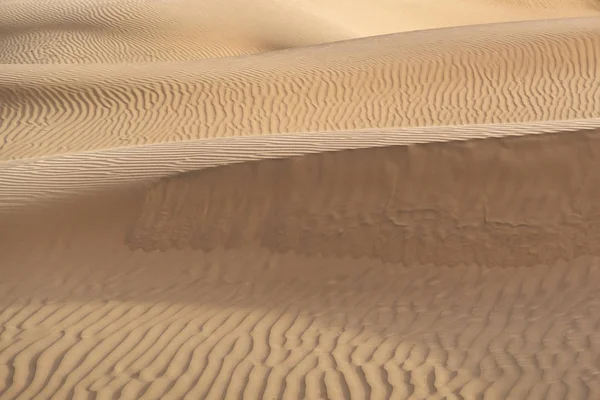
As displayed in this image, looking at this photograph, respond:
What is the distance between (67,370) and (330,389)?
1683 millimetres

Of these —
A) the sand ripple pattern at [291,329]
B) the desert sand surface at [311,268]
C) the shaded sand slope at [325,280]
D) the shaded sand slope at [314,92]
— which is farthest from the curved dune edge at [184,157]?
the shaded sand slope at [314,92]

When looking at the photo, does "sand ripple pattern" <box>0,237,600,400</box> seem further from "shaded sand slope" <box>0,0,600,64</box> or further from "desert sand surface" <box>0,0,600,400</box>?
"shaded sand slope" <box>0,0,600,64</box>

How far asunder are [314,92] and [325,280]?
9.97 meters

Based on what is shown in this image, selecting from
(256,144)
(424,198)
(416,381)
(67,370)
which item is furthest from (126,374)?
(256,144)

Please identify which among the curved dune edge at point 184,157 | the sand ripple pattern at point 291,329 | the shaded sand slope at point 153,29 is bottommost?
the sand ripple pattern at point 291,329

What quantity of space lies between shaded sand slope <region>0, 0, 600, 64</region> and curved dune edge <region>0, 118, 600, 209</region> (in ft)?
43.7

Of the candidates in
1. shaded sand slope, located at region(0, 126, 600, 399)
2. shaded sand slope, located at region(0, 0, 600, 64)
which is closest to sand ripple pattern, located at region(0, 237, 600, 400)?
shaded sand slope, located at region(0, 126, 600, 399)

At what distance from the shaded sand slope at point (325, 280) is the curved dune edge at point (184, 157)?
1.03 ft

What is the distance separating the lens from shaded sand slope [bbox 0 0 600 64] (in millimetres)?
23047

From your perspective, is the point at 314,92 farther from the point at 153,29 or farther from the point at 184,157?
the point at 153,29

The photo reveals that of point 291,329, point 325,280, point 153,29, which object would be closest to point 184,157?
point 325,280

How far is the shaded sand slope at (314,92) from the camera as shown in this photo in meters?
15.1

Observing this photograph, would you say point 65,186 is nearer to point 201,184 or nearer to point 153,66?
point 201,184

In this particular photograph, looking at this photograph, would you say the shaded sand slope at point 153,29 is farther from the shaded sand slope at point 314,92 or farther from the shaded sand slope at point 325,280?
the shaded sand slope at point 325,280
